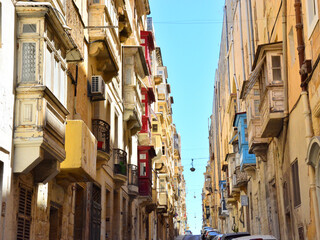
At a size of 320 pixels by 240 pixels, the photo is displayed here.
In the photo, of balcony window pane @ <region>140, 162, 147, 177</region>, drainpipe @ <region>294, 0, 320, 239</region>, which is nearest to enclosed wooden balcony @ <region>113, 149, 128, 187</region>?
drainpipe @ <region>294, 0, 320, 239</region>

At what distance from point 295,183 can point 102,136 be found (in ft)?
21.3

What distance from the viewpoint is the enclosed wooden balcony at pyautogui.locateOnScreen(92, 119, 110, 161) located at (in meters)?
17.1

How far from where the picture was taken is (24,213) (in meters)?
10.5

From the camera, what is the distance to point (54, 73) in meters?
11.2

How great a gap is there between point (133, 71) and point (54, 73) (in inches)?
524

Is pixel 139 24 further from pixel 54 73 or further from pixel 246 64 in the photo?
pixel 54 73

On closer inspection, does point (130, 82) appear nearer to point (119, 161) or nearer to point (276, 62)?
point (119, 161)

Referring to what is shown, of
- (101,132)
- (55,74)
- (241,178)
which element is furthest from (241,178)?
(55,74)

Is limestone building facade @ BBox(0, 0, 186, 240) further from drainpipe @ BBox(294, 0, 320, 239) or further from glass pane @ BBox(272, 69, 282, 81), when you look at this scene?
drainpipe @ BBox(294, 0, 320, 239)

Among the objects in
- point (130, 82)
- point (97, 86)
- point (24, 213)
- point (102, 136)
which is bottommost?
point (24, 213)

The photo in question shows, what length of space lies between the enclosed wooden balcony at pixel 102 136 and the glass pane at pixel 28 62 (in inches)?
277

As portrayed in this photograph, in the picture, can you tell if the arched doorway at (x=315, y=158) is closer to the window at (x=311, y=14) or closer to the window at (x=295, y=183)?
the window at (x=295, y=183)

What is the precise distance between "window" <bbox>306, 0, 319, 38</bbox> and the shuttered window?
806cm

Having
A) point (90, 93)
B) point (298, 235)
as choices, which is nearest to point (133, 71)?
point (90, 93)
